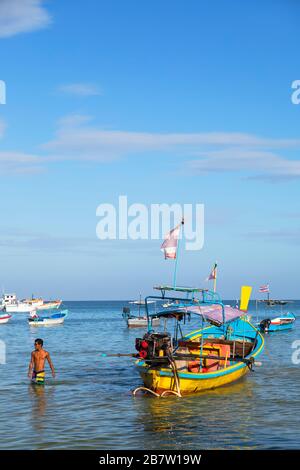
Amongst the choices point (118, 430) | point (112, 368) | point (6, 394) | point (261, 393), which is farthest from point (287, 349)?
point (118, 430)

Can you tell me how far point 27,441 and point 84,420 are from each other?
295cm

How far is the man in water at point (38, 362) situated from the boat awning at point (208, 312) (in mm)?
4847

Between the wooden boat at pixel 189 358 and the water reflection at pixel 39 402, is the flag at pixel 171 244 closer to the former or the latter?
the wooden boat at pixel 189 358

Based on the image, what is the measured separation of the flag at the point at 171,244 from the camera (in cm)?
2415

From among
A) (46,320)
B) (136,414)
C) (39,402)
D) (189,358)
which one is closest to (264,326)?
(46,320)

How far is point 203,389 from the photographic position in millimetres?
23859

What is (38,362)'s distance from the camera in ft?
77.7

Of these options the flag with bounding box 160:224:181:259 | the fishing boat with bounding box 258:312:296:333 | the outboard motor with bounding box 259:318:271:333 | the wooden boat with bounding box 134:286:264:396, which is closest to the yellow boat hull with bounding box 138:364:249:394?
the wooden boat with bounding box 134:286:264:396

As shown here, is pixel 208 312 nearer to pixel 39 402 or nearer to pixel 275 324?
pixel 39 402

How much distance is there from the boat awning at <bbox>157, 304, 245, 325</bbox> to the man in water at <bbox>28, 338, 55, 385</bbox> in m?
4.85

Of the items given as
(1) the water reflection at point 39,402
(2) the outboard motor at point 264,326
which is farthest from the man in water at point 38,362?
(2) the outboard motor at point 264,326

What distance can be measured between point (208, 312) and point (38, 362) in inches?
283
